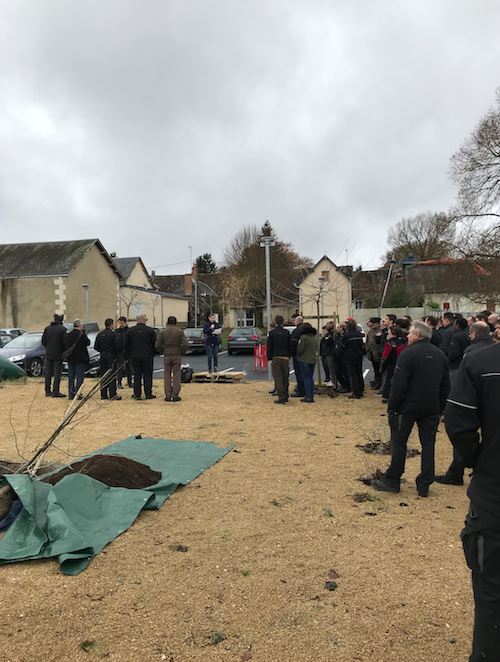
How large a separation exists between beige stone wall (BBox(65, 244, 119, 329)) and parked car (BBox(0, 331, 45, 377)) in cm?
1628

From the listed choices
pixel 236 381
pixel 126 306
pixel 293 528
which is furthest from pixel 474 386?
pixel 126 306

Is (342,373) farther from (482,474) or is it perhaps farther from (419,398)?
(482,474)

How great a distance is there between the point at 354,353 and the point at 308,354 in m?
1.17

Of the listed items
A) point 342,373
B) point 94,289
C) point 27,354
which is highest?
point 94,289

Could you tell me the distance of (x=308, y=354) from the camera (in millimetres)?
10602

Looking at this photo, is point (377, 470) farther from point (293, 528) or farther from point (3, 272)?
point (3, 272)

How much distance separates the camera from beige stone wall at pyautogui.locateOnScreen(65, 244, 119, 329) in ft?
109

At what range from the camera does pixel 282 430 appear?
26.4 ft

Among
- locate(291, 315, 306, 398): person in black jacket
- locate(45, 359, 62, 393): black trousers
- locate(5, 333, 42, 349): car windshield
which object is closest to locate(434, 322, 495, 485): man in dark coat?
locate(291, 315, 306, 398): person in black jacket

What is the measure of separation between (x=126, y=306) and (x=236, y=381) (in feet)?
96.8

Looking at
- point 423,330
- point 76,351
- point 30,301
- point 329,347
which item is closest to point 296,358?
point 329,347

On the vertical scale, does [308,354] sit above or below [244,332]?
below

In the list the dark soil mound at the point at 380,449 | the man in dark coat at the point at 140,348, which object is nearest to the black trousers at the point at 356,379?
the dark soil mound at the point at 380,449

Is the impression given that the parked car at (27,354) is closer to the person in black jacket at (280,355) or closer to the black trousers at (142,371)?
the black trousers at (142,371)
